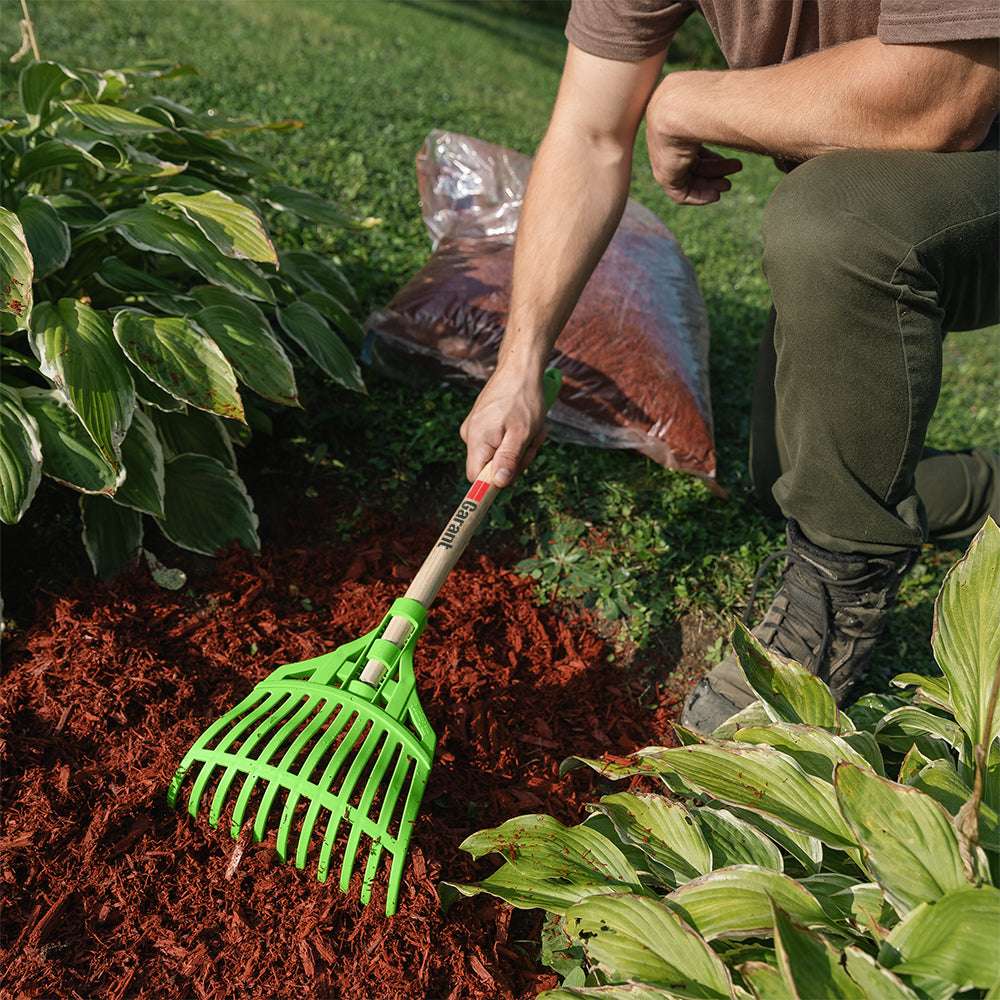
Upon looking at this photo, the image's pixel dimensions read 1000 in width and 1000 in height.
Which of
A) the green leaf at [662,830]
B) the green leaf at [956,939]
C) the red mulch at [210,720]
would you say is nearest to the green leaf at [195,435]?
the red mulch at [210,720]

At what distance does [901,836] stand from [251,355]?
1.66 metres

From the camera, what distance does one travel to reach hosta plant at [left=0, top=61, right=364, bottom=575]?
6.32 ft

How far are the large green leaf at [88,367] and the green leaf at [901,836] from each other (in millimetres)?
1491

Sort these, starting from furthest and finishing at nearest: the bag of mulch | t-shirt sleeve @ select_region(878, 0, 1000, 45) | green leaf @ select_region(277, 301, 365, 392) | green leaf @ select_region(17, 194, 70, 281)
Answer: the bag of mulch, green leaf @ select_region(277, 301, 365, 392), green leaf @ select_region(17, 194, 70, 281), t-shirt sleeve @ select_region(878, 0, 1000, 45)

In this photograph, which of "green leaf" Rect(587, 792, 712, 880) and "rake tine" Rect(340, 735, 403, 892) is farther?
"rake tine" Rect(340, 735, 403, 892)

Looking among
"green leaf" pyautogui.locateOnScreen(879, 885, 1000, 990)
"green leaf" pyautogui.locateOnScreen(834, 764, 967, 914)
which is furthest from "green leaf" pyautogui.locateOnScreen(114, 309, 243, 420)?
"green leaf" pyautogui.locateOnScreen(879, 885, 1000, 990)

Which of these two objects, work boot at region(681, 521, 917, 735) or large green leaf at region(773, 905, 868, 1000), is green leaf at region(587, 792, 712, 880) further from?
work boot at region(681, 521, 917, 735)

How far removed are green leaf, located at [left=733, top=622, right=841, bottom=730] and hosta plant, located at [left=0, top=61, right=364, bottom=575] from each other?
114 centimetres

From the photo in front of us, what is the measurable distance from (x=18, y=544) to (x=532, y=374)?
1.30 m

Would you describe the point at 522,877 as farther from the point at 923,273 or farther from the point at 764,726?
the point at 923,273

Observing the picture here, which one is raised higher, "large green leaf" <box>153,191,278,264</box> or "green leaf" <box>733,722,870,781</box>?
"large green leaf" <box>153,191,278,264</box>

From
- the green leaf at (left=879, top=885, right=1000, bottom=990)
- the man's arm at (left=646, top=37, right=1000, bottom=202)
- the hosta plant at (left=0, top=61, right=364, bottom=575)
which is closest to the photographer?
the green leaf at (left=879, top=885, right=1000, bottom=990)

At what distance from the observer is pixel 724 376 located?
3.49 meters

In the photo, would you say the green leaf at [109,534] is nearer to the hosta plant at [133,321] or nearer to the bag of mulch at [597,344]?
the hosta plant at [133,321]
